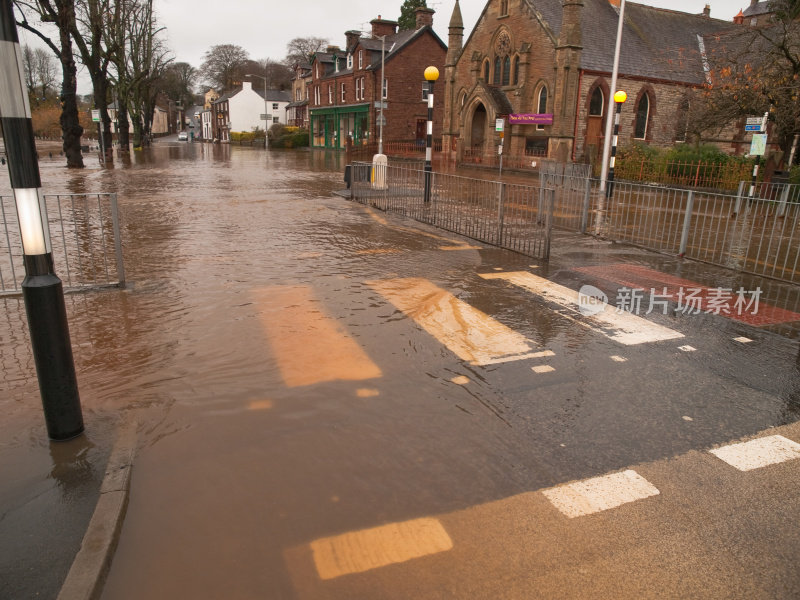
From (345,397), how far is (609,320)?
149 inches

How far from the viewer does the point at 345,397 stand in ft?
15.8

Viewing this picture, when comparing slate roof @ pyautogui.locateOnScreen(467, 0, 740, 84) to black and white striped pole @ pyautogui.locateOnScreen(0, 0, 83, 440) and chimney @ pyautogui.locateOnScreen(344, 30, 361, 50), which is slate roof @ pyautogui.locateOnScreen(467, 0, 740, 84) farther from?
black and white striped pole @ pyautogui.locateOnScreen(0, 0, 83, 440)

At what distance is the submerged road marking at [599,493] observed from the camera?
352cm

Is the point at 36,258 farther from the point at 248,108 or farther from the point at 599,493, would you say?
the point at 248,108

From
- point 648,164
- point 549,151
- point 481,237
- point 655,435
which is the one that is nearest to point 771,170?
point 648,164

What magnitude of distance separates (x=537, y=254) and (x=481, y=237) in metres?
1.71

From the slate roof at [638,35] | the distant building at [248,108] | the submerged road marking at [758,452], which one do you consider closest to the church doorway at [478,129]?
the slate roof at [638,35]

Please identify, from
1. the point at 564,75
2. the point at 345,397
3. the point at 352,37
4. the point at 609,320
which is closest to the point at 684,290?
the point at 609,320

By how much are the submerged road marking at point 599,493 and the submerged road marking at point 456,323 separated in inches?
78.0

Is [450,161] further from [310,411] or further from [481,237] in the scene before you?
[310,411]

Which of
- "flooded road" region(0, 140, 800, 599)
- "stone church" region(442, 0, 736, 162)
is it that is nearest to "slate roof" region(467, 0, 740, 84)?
"stone church" region(442, 0, 736, 162)

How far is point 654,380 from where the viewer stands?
5.33 meters

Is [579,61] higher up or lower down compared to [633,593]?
higher up

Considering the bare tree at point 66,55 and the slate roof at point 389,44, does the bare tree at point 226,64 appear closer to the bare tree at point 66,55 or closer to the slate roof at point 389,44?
the slate roof at point 389,44
